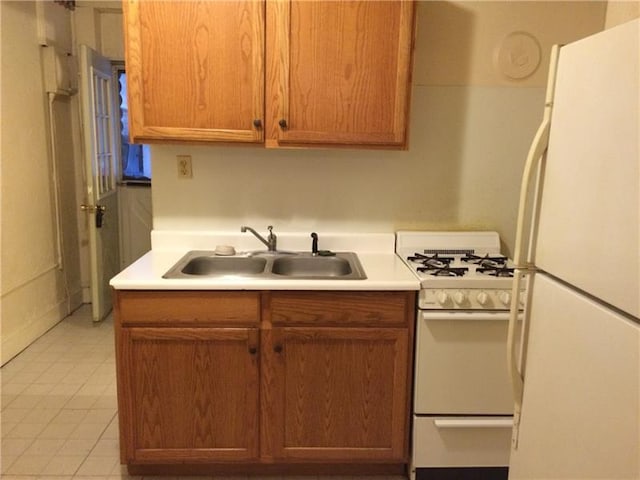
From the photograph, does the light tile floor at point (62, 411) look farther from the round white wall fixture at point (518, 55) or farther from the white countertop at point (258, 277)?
the round white wall fixture at point (518, 55)

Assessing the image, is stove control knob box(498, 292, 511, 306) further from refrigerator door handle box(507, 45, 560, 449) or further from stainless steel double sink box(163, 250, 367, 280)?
stainless steel double sink box(163, 250, 367, 280)

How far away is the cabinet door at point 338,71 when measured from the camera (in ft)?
6.26

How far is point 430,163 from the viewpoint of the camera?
2344 millimetres

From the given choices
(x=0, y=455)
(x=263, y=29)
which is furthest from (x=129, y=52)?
(x=0, y=455)

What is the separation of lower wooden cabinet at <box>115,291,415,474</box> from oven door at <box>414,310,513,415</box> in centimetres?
6

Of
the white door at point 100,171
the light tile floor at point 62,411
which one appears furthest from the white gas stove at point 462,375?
the white door at point 100,171

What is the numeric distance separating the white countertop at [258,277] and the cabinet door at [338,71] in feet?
1.69

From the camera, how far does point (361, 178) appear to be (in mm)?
2348

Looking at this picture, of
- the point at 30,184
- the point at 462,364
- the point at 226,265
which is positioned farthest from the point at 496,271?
the point at 30,184

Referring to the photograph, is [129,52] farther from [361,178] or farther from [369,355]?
[369,355]

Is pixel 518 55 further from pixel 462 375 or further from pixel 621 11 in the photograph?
pixel 462 375

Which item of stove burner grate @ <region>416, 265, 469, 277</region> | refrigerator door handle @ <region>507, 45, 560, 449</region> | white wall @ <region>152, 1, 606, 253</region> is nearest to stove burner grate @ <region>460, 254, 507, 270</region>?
stove burner grate @ <region>416, 265, 469, 277</region>

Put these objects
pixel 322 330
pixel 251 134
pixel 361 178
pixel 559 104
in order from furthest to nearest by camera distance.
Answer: pixel 361 178 → pixel 251 134 → pixel 322 330 → pixel 559 104

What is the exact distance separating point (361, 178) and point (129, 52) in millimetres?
1135
